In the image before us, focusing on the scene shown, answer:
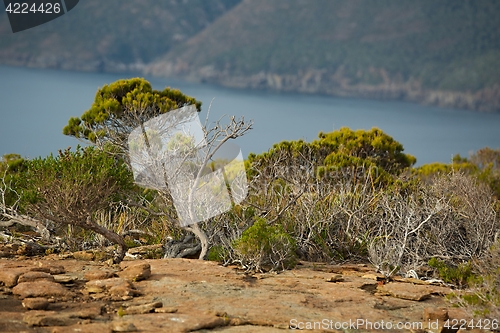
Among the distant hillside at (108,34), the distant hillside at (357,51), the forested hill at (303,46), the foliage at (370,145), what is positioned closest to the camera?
the foliage at (370,145)

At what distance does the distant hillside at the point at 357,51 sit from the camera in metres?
90.8

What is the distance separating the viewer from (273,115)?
78.9 m

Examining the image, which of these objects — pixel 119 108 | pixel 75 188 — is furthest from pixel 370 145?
pixel 75 188

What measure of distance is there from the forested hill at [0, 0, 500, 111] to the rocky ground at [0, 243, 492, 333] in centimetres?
8623

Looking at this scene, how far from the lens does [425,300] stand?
6219 mm

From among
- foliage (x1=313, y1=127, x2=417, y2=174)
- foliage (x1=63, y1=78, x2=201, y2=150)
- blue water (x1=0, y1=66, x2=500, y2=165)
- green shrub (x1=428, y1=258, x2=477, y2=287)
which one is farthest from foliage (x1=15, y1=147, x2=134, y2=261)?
blue water (x1=0, y1=66, x2=500, y2=165)

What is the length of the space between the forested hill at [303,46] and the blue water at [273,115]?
296 cm

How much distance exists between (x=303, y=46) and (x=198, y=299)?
328 ft

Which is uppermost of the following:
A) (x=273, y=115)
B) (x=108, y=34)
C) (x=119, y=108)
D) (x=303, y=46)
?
(x=108, y=34)

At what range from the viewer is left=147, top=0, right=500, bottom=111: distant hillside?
90.8m

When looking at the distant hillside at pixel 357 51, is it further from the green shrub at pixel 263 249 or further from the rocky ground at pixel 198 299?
the rocky ground at pixel 198 299

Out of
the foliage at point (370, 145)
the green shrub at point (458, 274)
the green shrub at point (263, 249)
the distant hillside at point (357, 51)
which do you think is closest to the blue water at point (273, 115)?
the distant hillside at point (357, 51)

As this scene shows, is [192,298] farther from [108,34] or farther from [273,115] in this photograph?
[108,34]

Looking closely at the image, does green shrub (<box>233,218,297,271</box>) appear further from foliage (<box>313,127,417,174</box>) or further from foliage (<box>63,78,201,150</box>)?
foliage (<box>313,127,417,174</box>)
